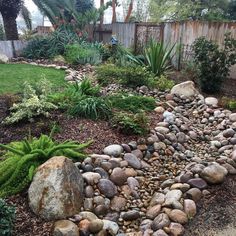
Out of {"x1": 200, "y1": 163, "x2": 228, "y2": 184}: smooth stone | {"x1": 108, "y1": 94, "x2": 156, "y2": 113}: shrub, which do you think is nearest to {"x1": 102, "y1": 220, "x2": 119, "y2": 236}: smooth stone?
{"x1": 200, "y1": 163, "x2": 228, "y2": 184}: smooth stone

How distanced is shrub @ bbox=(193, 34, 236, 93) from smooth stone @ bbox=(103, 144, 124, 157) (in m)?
3.35

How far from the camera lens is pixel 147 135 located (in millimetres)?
4465

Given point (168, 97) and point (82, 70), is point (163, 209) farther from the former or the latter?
point (82, 70)

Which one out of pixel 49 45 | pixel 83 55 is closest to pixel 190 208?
pixel 83 55

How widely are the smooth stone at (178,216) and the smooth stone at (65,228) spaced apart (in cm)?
100

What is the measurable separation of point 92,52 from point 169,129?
5908 mm

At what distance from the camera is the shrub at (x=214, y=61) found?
6.33m

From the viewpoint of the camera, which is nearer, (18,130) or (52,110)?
(18,130)

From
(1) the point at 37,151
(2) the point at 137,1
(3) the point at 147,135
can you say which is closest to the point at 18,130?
(1) the point at 37,151

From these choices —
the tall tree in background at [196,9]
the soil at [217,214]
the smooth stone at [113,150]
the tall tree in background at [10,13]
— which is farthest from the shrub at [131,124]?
the tall tree in background at [196,9]

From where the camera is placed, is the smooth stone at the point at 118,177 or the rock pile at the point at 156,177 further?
the smooth stone at the point at 118,177

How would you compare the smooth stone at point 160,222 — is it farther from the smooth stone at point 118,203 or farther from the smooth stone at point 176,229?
the smooth stone at point 118,203

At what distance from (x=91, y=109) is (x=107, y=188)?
1.76 meters

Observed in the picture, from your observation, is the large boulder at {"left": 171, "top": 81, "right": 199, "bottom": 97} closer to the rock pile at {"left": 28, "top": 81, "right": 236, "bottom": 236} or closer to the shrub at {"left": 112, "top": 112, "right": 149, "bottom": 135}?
the rock pile at {"left": 28, "top": 81, "right": 236, "bottom": 236}
